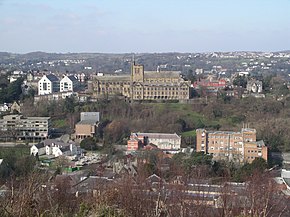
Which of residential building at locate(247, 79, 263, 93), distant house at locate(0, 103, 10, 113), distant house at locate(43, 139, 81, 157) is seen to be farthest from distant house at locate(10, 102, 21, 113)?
residential building at locate(247, 79, 263, 93)

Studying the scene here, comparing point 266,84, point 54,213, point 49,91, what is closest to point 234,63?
point 266,84

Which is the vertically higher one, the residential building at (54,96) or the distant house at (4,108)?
the residential building at (54,96)

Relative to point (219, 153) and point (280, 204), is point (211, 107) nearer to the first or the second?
point (219, 153)

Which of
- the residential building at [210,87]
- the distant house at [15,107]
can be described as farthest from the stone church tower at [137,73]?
the distant house at [15,107]

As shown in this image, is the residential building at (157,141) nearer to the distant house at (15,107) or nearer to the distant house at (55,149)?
the distant house at (55,149)

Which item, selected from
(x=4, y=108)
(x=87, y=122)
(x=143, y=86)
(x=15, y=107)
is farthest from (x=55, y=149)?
(x=143, y=86)

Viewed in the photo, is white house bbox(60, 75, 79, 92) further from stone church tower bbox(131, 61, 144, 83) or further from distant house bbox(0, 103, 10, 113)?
distant house bbox(0, 103, 10, 113)
